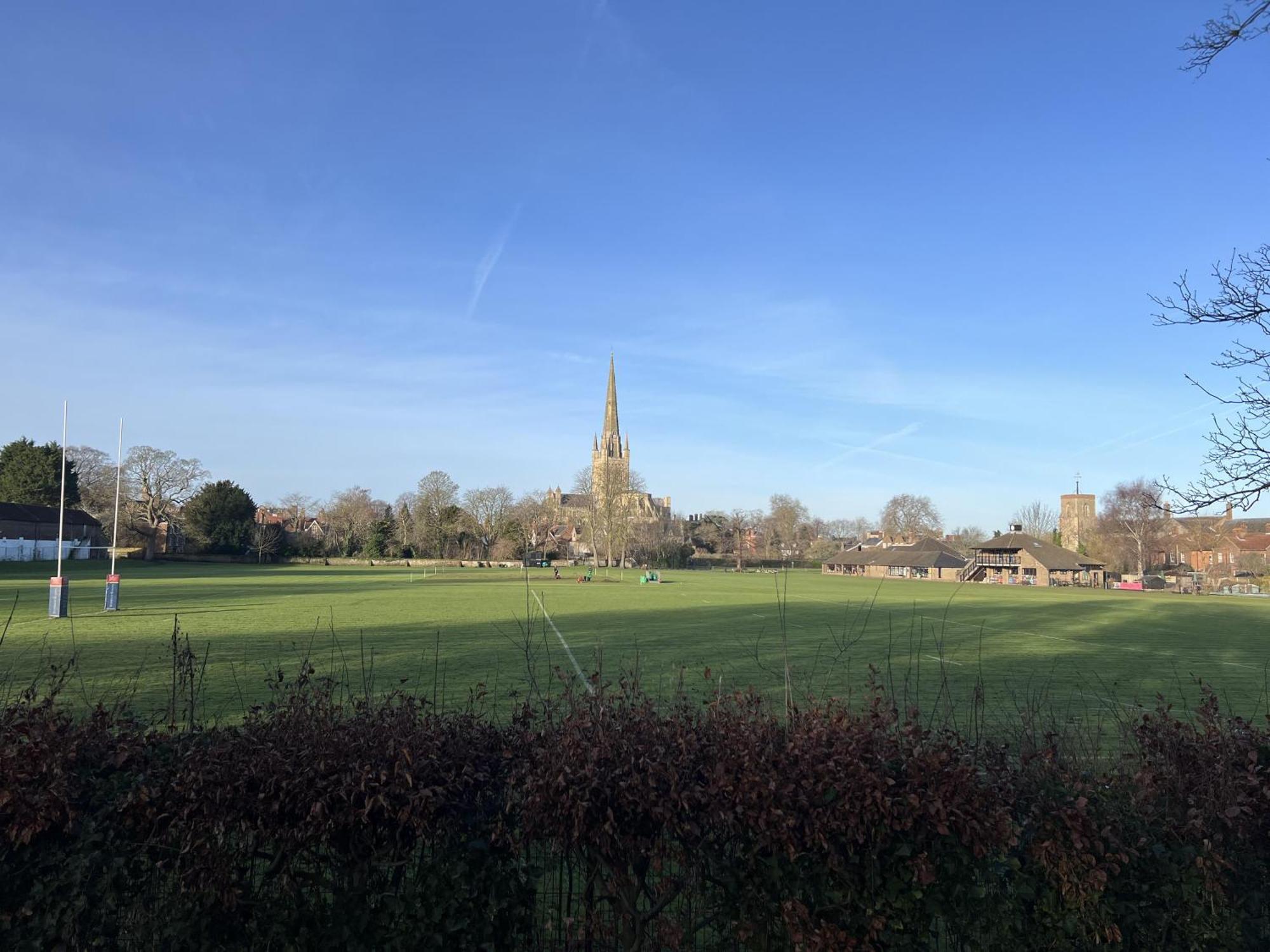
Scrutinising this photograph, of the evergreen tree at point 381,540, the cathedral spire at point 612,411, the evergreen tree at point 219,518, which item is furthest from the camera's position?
the cathedral spire at point 612,411

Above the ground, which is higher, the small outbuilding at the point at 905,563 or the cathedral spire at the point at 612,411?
the cathedral spire at the point at 612,411

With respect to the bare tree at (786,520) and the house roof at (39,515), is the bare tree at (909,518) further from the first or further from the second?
the house roof at (39,515)

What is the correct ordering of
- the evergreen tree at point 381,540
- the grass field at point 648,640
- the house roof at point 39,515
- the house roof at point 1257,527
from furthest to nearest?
the house roof at point 1257,527 → the evergreen tree at point 381,540 → the house roof at point 39,515 → the grass field at point 648,640

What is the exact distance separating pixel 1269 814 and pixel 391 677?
12.8 metres

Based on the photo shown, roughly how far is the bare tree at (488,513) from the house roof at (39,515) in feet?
131

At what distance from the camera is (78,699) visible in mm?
11227

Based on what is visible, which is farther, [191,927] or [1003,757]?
[1003,757]

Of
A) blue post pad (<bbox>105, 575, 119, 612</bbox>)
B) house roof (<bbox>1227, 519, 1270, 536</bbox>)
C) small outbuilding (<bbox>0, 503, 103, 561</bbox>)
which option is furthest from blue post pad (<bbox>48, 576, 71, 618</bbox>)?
house roof (<bbox>1227, 519, 1270, 536</bbox>)

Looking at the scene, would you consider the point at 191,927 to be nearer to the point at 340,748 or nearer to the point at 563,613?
the point at 340,748

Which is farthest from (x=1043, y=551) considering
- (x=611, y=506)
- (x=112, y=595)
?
(x=112, y=595)

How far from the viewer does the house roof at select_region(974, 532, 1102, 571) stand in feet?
281

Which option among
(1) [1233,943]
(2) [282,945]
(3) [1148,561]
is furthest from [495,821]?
(3) [1148,561]

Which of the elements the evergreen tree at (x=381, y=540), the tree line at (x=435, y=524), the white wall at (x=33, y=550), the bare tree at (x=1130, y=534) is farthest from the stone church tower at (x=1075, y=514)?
the white wall at (x=33, y=550)

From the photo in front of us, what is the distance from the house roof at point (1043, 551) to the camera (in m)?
85.6
